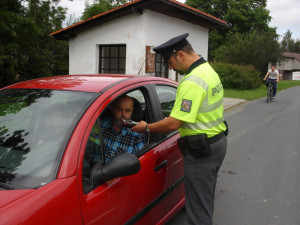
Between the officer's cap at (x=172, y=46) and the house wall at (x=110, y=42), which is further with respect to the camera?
the house wall at (x=110, y=42)

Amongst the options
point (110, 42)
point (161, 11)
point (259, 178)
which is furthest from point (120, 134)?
point (110, 42)

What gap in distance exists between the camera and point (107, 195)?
1.94m

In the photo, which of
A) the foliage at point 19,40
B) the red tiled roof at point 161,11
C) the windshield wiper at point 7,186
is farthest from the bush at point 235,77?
the windshield wiper at point 7,186

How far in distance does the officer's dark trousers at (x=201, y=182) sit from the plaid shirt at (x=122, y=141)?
0.42 metres

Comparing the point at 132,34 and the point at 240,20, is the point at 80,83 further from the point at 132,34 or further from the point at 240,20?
the point at 240,20

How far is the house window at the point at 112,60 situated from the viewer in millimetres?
12734

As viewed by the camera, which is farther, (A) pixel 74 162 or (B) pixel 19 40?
(B) pixel 19 40

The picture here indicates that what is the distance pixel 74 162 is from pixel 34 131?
46cm

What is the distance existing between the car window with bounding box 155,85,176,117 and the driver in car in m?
0.36

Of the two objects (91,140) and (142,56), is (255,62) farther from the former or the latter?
(91,140)

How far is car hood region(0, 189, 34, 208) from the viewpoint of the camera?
151cm

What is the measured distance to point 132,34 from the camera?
1115 cm

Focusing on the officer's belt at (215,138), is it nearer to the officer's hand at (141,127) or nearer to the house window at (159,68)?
the officer's hand at (141,127)

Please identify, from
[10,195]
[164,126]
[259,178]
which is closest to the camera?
[10,195]
